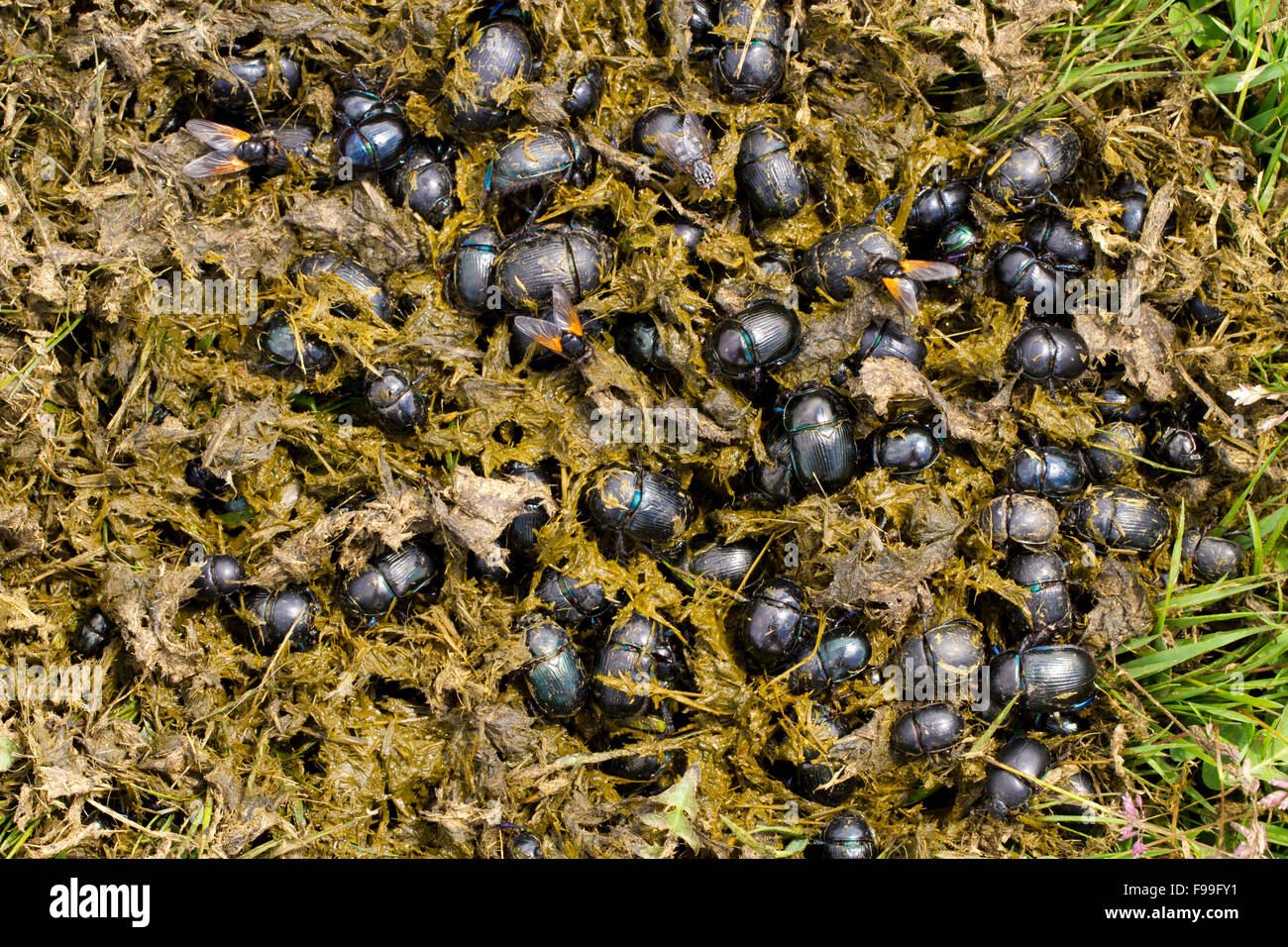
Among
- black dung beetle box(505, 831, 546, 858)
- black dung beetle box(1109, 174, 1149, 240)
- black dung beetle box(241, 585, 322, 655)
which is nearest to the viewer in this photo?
black dung beetle box(505, 831, 546, 858)

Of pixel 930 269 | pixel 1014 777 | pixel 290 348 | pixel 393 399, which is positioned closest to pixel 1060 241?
pixel 930 269

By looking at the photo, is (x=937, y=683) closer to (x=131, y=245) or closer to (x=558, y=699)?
(x=558, y=699)

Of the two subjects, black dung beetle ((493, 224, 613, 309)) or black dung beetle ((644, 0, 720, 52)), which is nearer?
black dung beetle ((493, 224, 613, 309))

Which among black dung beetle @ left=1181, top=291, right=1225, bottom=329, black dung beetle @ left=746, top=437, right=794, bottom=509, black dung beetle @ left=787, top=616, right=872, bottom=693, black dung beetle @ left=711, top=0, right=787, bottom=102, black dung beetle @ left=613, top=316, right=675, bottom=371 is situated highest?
black dung beetle @ left=711, top=0, right=787, bottom=102

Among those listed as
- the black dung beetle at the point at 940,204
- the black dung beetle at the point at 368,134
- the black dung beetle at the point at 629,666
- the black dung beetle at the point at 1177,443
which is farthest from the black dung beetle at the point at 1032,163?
the black dung beetle at the point at 368,134

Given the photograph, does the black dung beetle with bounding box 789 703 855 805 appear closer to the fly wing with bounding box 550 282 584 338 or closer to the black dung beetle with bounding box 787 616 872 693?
the black dung beetle with bounding box 787 616 872 693

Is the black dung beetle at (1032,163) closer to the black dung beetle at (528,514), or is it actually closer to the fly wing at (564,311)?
the fly wing at (564,311)

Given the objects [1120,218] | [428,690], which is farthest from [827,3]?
[428,690]

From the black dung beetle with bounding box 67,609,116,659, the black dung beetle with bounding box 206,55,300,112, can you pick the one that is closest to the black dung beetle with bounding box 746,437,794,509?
the black dung beetle with bounding box 206,55,300,112
